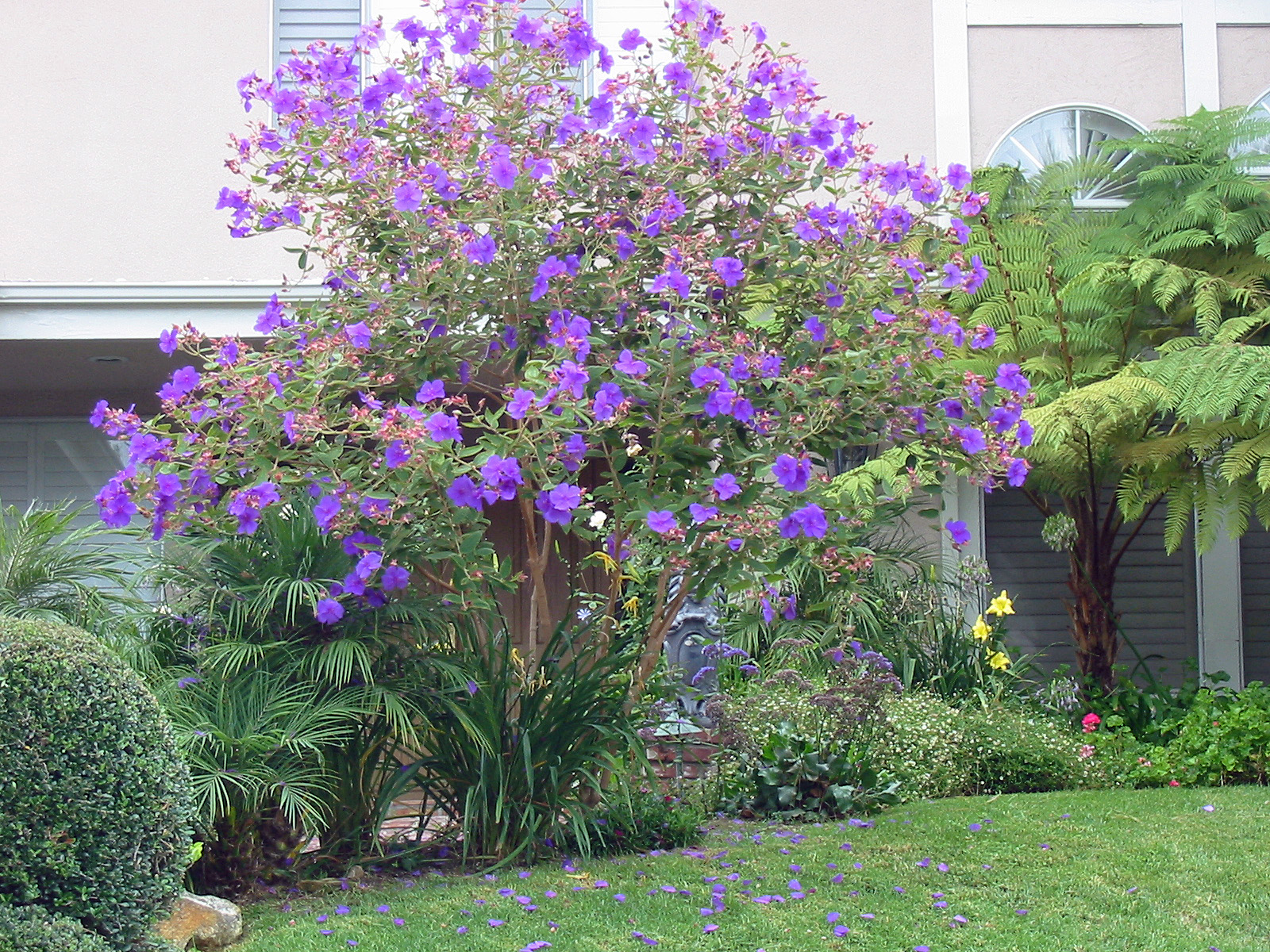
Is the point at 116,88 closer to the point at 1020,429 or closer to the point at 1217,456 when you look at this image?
the point at 1020,429

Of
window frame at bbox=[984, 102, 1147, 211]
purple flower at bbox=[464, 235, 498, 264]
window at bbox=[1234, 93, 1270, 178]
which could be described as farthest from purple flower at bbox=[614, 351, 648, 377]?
window at bbox=[1234, 93, 1270, 178]

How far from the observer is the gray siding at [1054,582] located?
9.02 m

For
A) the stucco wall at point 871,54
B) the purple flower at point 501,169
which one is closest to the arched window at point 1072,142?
the stucco wall at point 871,54

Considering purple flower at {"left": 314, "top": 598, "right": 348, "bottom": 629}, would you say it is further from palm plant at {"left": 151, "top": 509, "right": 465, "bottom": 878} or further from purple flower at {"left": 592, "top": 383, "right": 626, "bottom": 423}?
purple flower at {"left": 592, "top": 383, "right": 626, "bottom": 423}

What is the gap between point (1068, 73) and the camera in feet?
28.9

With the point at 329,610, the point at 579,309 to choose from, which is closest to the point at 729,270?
the point at 579,309

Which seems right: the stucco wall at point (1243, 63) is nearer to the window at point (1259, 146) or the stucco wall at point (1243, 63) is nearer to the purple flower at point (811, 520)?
the window at point (1259, 146)

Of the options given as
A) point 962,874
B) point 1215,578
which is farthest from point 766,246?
point 1215,578

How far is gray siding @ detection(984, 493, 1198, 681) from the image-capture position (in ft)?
29.6

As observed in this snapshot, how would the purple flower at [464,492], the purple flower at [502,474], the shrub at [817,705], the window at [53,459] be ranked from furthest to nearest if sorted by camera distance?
1. the window at [53,459]
2. the shrub at [817,705]
3. the purple flower at [464,492]
4. the purple flower at [502,474]

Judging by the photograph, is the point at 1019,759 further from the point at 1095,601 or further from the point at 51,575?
the point at 51,575

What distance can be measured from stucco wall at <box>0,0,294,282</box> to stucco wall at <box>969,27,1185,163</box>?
15.8ft

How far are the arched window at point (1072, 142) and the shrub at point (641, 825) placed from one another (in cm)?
532

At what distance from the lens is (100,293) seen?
7.96m
